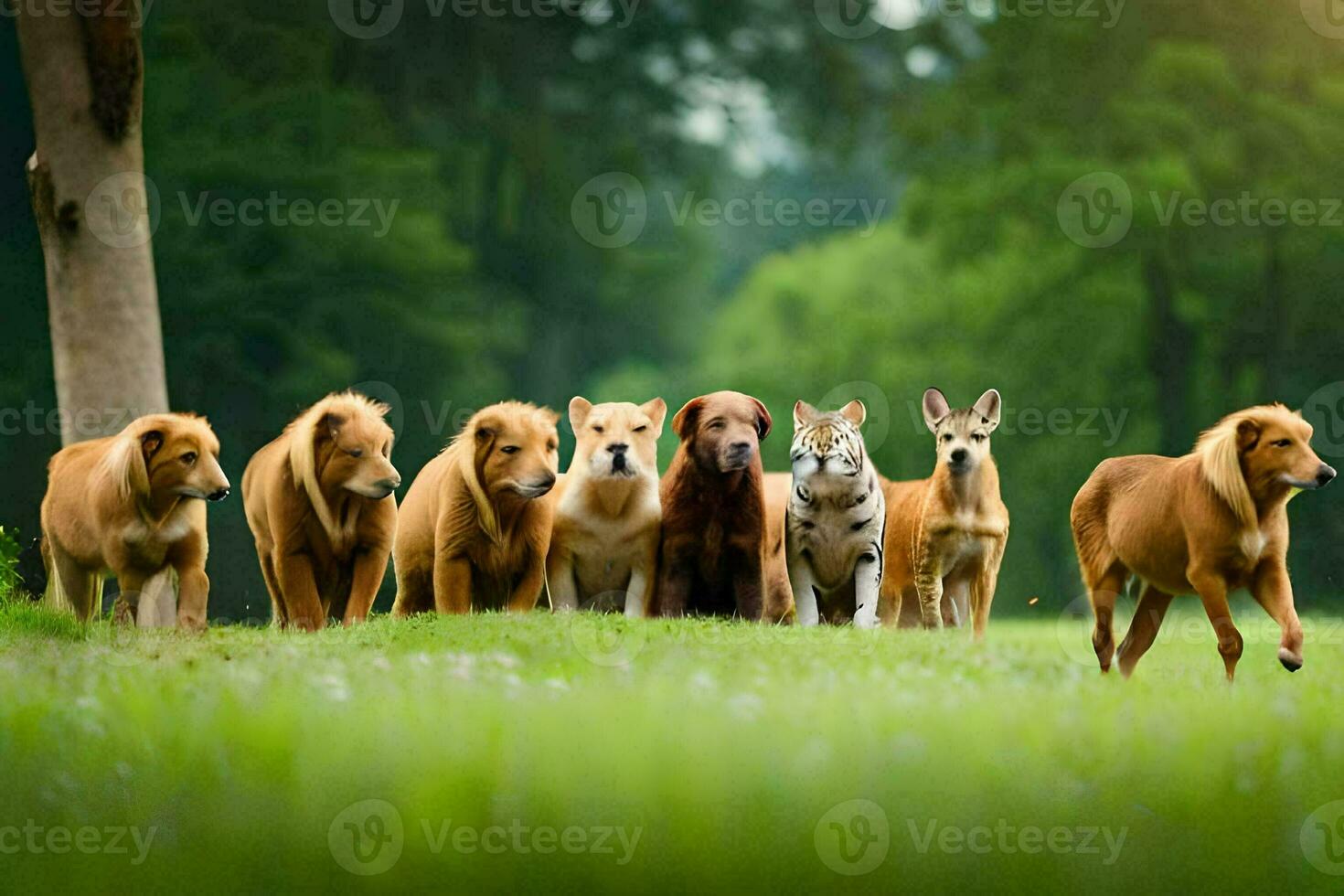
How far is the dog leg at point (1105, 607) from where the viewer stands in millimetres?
6863

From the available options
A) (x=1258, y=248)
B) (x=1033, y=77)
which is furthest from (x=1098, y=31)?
(x=1258, y=248)

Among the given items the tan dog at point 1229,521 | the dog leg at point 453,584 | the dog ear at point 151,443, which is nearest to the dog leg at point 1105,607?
the tan dog at point 1229,521

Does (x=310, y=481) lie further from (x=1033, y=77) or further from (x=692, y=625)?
(x=1033, y=77)

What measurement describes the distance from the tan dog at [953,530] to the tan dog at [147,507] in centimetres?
365

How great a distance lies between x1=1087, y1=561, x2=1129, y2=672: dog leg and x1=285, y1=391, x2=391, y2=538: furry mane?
144 inches

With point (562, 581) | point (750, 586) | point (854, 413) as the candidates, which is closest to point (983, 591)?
point (854, 413)

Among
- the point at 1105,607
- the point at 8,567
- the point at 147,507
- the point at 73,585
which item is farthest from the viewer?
the point at 8,567

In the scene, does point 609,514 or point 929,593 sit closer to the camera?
point 609,514

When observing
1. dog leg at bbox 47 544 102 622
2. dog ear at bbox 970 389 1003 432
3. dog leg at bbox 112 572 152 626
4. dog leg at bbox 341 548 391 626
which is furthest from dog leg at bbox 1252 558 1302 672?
dog leg at bbox 47 544 102 622

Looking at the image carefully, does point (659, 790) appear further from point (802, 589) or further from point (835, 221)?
point (835, 221)

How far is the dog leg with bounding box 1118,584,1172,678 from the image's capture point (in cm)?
710

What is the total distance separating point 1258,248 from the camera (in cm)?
1623

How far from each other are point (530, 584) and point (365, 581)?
35.9 inches

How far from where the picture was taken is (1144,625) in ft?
23.4
